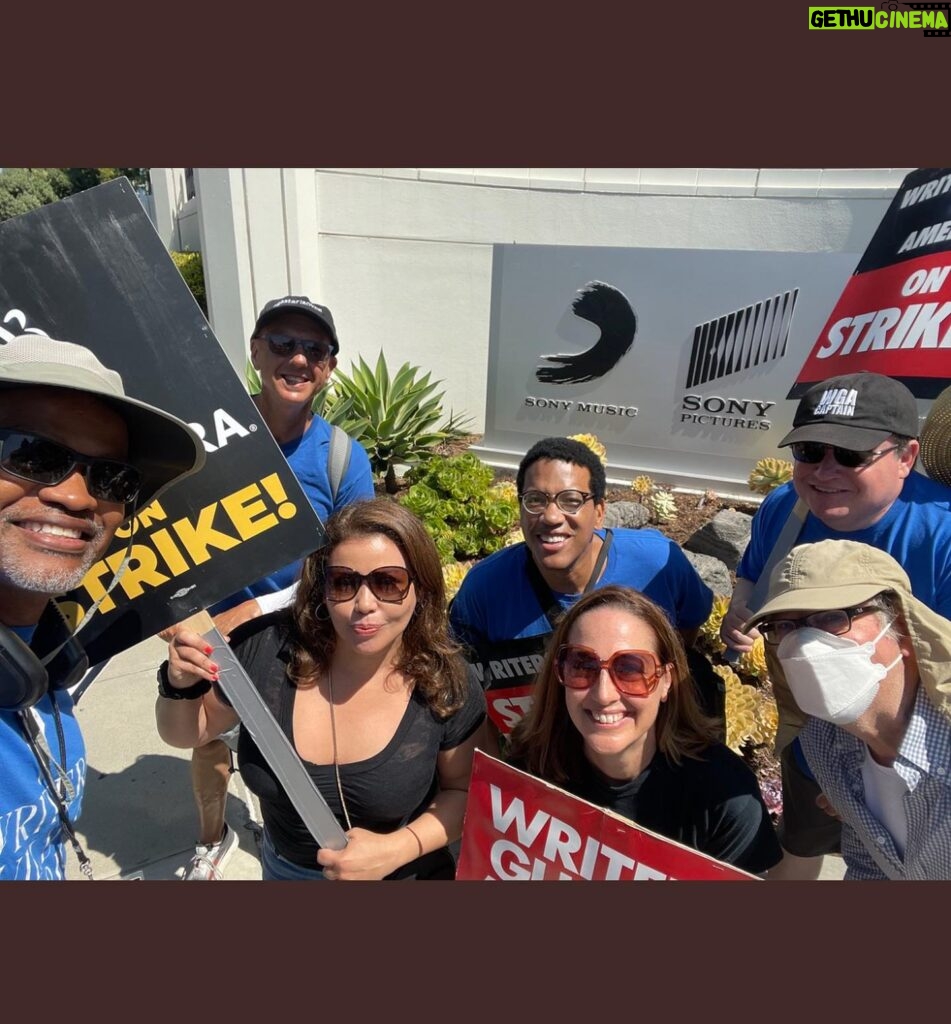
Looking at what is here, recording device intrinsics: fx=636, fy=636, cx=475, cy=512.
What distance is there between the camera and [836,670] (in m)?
1.50

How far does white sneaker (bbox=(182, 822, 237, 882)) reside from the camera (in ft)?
9.55

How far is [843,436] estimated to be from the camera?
6.91 ft

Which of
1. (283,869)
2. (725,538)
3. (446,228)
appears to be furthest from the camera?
(446,228)

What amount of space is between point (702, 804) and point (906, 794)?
0.51 metres

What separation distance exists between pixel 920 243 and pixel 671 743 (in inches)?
118

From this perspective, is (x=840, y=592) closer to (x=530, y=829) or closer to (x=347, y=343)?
(x=530, y=829)

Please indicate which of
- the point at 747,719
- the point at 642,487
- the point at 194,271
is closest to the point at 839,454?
the point at 747,719

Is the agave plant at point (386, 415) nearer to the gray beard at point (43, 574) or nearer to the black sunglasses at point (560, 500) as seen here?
the black sunglasses at point (560, 500)

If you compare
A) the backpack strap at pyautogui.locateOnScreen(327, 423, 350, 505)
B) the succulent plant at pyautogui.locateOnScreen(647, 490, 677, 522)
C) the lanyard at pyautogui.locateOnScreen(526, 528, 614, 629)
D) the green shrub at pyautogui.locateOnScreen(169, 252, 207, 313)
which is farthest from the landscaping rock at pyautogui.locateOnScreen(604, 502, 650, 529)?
the green shrub at pyautogui.locateOnScreen(169, 252, 207, 313)

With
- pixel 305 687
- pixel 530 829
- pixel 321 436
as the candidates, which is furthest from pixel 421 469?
pixel 530 829

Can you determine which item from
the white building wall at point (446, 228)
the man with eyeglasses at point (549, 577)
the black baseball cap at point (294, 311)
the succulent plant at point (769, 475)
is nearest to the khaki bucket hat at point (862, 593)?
the man with eyeglasses at point (549, 577)

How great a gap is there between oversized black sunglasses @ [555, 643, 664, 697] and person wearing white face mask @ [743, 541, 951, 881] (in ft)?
0.94

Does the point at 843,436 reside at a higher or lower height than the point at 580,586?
higher

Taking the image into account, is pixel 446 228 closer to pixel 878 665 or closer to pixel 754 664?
pixel 754 664
